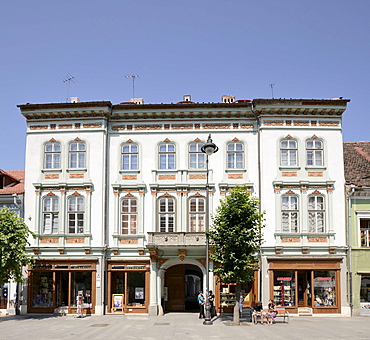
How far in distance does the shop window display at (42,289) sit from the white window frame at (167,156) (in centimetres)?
936

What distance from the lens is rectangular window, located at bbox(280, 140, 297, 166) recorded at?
31.0 meters

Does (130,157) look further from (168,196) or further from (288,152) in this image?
(288,152)

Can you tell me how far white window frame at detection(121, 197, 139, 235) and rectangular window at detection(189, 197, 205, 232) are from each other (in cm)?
332

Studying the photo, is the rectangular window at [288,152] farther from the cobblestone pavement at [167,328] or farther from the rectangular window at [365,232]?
the cobblestone pavement at [167,328]

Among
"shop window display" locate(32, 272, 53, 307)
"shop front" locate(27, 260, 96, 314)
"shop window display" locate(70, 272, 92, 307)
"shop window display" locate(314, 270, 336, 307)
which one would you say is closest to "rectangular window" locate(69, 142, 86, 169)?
"shop front" locate(27, 260, 96, 314)

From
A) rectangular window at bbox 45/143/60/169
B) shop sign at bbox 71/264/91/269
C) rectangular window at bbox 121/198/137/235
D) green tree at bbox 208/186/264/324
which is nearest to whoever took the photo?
green tree at bbox 208/186/264/324

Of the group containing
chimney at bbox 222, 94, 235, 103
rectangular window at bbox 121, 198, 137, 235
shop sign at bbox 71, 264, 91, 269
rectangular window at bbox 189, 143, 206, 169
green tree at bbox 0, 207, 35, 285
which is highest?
chimney at bbox 222, 94, 235, 103

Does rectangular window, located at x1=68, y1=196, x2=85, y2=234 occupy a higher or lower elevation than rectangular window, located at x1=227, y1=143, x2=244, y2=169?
lower

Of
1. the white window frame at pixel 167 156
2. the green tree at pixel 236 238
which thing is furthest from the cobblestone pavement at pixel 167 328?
the white window frame at pixel 167 156

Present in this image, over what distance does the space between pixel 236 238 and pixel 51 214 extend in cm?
1194

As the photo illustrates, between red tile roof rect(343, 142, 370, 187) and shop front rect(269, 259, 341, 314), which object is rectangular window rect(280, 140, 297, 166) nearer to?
red tile roof rect(343, 142, 370, 187)

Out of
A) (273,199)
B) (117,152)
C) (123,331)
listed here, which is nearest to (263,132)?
(273,199)

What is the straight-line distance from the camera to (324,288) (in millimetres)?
29797

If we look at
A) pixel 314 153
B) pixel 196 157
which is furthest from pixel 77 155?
pixel 314 153
